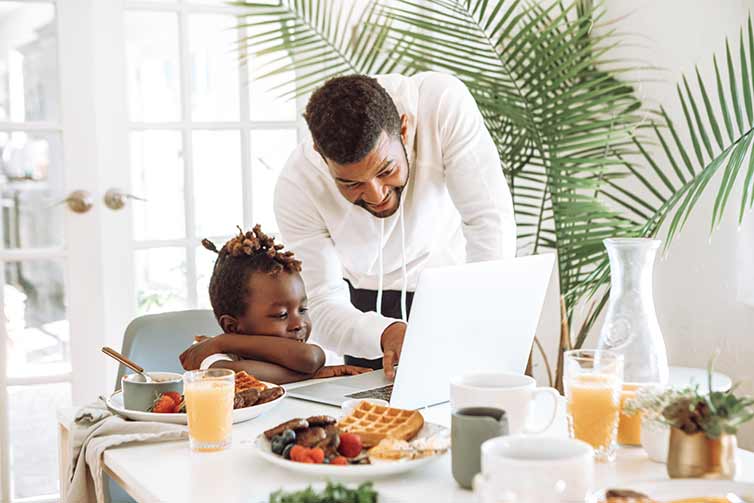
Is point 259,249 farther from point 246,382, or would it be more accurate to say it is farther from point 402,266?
point 402,266

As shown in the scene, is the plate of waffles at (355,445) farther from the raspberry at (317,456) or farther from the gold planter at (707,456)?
the gold planter at (707,456)

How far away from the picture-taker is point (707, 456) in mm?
1078

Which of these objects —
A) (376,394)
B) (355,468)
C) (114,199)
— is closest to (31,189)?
(114,199)

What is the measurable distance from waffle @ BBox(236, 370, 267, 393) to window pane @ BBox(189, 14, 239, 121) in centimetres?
187

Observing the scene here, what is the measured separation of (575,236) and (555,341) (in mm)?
987

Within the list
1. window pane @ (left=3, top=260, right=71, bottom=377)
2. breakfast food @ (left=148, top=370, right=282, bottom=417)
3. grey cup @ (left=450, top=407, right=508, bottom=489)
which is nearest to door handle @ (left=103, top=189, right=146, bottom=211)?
window pane @ (left=3, top=260, right=71, bottom=377)

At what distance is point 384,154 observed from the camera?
179 cm

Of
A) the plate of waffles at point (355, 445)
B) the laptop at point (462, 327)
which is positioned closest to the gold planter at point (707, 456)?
the plate of waffles at point (355, 445)

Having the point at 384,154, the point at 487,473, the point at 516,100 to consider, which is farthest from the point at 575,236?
the point at 487,473

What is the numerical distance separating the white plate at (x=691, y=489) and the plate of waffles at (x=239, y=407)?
63cm

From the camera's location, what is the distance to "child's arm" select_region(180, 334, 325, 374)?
1758 mm

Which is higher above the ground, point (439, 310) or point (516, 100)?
point (516, 100)

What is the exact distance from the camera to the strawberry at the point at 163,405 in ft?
4.71

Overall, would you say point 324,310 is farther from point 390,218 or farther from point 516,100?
point 516,100
